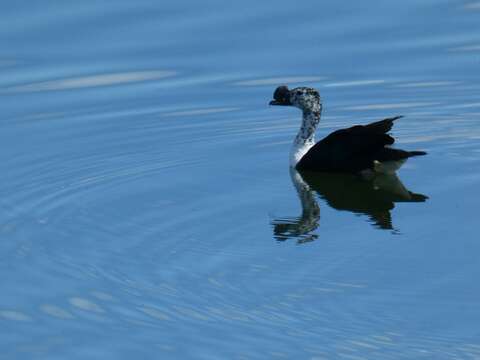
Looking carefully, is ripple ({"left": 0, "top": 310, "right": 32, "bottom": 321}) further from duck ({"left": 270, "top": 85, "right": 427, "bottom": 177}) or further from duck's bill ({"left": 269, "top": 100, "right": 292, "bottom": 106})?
duck's bill ({"left": 269, "top": 100, "right": 292, "bottom": 106})

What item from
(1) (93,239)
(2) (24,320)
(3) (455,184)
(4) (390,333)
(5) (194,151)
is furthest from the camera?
(5) (194,151)

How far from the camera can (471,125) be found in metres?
16.0

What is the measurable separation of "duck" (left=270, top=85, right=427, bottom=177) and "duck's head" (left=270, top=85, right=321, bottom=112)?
0.20m

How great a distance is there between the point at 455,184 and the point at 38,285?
4.48 meters

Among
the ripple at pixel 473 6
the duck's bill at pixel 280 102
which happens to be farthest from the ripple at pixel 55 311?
the ripple at pixel 473 6

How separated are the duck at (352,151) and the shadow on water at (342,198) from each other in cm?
11

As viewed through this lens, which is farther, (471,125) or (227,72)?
(227,72)

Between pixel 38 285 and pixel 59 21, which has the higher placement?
pixel 59 21

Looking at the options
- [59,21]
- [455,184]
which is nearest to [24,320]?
[455,184]

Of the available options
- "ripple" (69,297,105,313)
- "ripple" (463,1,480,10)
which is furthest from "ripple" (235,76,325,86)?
"ripple" (69,297,105,313)

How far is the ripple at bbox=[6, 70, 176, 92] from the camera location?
18.5 metres

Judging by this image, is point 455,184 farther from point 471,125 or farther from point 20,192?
point 20,192

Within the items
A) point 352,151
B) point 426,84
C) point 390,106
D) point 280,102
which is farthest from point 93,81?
point 352,151

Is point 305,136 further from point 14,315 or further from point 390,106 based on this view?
point 14,315
